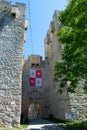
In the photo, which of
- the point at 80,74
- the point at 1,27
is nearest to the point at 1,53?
the point at 1,27

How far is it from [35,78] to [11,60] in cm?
531

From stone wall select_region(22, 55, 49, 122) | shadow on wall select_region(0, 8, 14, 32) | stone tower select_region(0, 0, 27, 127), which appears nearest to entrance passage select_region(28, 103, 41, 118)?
stone wall select_region(22, 55, 49, 122)

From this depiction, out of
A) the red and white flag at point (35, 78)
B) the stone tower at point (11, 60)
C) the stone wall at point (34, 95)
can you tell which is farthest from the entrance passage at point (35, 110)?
the stone tower at point (11, 60)

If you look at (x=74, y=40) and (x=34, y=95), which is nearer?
(x=74, y=40)

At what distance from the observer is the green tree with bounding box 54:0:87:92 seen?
8536 mm

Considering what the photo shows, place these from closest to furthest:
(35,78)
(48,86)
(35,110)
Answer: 1. (35,78)
2. (48,86)
3. (35,110)

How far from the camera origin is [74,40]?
967 centimetres

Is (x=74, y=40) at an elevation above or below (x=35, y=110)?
above

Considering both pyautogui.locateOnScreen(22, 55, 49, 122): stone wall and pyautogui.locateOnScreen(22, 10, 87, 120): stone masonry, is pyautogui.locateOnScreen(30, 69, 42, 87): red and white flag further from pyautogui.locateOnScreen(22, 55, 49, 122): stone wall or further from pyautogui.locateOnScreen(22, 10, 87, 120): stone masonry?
pyautogui.locateOnScreen(22, 55, 49, 122): stone wall

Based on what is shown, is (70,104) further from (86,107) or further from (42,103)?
(42,103)

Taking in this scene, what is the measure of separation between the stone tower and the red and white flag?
4.94m

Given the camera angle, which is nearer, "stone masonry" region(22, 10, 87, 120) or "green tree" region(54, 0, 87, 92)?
"green tree" region(54, 0, 87, 92)

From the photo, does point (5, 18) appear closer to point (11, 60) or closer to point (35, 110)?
point (11, 60)

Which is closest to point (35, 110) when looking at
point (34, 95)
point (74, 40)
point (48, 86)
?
point (34, 95)
